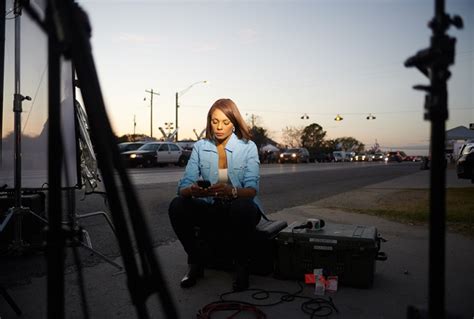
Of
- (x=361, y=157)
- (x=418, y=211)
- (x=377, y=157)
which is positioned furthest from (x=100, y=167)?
(x=361, y=157)

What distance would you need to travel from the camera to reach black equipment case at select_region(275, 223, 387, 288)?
10.2 feet

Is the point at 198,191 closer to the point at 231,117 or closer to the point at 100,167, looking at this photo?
the point at 231,117

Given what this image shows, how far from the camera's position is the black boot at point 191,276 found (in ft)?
10.3

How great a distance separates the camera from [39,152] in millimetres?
3561

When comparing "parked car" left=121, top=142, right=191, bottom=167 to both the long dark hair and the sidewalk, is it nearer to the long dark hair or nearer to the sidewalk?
the sidewalk

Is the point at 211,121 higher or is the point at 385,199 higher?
the point at 211,121

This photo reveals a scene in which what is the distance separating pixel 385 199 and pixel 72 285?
7971mm

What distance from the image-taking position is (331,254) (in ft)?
10.4

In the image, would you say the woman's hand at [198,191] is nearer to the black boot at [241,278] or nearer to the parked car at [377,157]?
the black boot at [241,278]

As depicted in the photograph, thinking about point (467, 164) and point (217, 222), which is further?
point (467, 164)

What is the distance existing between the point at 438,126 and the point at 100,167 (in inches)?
30.8

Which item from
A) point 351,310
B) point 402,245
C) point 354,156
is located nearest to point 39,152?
point 351,310

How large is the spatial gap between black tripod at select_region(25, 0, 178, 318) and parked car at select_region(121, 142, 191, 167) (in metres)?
23.4

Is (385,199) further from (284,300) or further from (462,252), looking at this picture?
(284,300)
